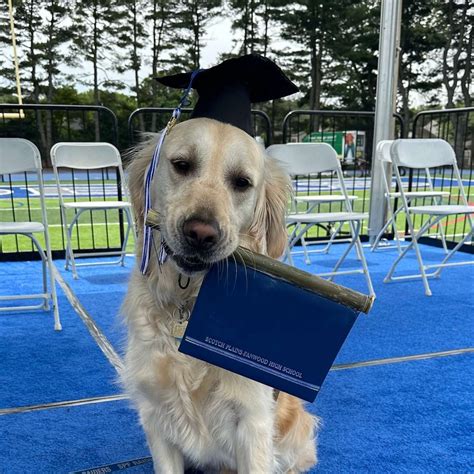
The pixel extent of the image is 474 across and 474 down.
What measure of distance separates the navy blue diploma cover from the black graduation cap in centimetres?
51

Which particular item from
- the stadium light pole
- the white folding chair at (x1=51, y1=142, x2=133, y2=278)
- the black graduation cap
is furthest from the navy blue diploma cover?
the stadium light pole

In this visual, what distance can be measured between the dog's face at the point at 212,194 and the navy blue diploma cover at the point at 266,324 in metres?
0.10

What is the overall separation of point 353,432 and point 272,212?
1.08 metres

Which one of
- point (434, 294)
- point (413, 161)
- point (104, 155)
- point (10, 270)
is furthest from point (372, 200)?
point (10, 270)

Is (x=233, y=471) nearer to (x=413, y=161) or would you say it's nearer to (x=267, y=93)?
(x=267, y=93)

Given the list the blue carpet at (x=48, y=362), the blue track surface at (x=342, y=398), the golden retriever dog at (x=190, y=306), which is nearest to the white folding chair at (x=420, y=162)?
the blue track surface at (x=342, y=398)

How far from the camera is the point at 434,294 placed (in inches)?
161

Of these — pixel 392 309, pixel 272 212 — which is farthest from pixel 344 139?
pixel 272 212

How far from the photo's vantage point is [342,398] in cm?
235

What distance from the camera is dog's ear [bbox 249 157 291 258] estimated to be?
5.29ft

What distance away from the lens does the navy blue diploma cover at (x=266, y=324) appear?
49.2 inches

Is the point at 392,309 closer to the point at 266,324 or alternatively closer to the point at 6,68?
the point at 266,324

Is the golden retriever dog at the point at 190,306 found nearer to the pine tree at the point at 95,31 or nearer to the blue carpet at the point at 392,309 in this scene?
the blue carpet at the point at 392,309

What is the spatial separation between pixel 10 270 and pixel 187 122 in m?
4.11
